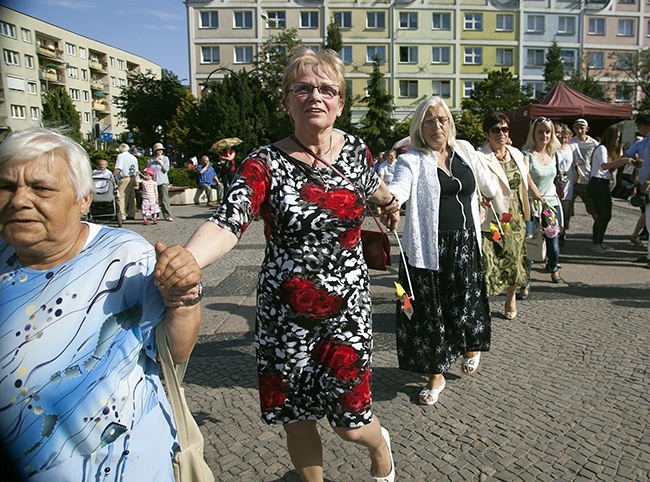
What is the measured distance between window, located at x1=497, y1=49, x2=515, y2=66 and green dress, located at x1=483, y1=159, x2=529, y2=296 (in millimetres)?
54514

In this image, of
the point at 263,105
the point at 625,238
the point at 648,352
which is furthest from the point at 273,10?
the point at 648,352

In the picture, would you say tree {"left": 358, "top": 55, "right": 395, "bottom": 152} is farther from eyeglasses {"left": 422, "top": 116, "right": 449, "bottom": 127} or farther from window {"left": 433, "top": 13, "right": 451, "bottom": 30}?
eyeglasses {"left": 422, "top": 116, "right": 449, "bottom": 127}

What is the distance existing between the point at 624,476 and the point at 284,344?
1.92m

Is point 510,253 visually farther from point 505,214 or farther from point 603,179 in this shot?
point 603,179

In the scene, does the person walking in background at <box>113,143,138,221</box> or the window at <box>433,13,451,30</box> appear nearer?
the person walking in background at <box>113,143,138,221</box>

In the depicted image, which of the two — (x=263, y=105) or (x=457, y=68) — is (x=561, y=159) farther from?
(x=457, y=68)

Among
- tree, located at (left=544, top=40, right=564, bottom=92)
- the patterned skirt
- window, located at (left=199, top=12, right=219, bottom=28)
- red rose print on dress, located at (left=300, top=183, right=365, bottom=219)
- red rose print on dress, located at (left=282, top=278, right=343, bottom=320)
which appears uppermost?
window, located at (left=199, top=12, right=219, bottom=28)

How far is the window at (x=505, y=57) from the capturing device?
55028 mm

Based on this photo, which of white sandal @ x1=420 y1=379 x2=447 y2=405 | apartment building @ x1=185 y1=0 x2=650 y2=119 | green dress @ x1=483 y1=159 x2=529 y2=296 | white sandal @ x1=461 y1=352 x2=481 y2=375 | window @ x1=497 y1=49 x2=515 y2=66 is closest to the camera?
white sandal @ x1=420 y1=379 x2=447 y2=405

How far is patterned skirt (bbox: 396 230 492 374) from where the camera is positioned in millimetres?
3852

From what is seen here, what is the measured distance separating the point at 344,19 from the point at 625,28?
→ 29.8 m

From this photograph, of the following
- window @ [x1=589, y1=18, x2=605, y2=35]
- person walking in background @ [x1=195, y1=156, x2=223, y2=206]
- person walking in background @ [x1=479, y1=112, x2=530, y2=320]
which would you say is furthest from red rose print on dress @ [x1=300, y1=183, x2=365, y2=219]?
window @ [x1=589, y1=18, x2=605, y2=35]

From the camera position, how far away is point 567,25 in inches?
2222

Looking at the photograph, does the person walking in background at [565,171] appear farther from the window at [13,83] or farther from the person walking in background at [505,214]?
the window at [13,83]
